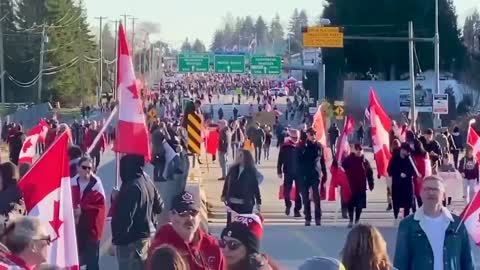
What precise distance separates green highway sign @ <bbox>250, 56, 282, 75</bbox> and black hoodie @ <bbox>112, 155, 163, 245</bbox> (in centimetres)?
6382

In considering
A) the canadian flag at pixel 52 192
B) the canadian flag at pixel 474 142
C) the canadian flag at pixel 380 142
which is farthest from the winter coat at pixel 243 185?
the canadian flag at pixel 52 192

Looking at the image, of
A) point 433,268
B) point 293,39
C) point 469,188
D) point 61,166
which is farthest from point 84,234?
point 293,39

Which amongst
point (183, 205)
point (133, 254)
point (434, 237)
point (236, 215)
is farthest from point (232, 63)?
point (183, 205)

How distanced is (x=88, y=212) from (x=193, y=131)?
1465cm

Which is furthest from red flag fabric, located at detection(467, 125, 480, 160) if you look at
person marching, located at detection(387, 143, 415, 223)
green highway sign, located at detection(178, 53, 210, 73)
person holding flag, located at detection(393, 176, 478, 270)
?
green highway sign, located at detection(178, 53, 210, 73)

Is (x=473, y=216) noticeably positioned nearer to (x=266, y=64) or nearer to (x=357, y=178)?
(x=357, y=178)

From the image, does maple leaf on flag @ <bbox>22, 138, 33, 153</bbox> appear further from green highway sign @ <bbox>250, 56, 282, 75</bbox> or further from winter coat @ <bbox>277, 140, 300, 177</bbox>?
green highway sign @ <bbox>250, 56, 282, 75</bbox>

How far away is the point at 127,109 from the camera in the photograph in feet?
42.3

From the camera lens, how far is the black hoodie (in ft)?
34.9

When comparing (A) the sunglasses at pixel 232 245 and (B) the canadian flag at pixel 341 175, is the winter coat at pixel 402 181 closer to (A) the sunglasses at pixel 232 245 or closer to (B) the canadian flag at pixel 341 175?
(B) the canadian flag at pixel 341 175

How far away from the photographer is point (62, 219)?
8.72 metres

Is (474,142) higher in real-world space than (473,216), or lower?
higher

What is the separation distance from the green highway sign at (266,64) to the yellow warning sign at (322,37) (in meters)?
29.3

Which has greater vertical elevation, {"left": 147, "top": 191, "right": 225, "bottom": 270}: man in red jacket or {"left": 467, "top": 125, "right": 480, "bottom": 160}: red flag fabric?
{"left": 467, "top": 125, "right": 480, "bottom": 160}: red flag fabric
